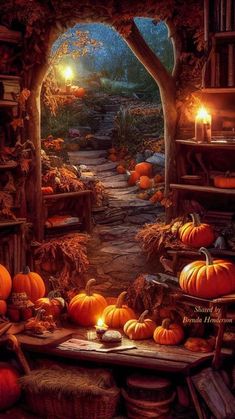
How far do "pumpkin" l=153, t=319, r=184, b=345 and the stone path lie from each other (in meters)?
0.92

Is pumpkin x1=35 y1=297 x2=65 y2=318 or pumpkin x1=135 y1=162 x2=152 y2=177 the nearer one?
pumpkin x1=35 y1=297 x2=65 y2=318

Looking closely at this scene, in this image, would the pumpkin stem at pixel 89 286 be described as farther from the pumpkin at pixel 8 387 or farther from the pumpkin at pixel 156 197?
the pumpkin at pixel 156 197

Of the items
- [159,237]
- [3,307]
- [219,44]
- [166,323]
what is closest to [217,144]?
[219,44]

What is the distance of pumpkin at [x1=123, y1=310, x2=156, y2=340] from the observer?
18.9 feet

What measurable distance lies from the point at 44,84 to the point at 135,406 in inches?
155

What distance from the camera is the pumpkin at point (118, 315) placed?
19.7 ft

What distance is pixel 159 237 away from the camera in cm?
652

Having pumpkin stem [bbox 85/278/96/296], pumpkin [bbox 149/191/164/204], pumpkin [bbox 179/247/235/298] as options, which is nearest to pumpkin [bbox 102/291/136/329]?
pumpkin stem [bbox 85/278/96/296]

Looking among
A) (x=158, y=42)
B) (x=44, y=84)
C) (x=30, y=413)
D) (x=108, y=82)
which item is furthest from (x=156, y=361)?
(x=158, y=42)

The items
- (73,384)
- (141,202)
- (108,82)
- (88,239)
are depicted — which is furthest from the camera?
(108,82)

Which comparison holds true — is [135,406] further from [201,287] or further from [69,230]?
[69,230]

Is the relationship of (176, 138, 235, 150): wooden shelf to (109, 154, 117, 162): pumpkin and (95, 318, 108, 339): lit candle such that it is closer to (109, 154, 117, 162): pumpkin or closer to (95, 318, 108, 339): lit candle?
(95, 318, 108, 339): lit candle

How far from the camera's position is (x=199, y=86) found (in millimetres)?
6410

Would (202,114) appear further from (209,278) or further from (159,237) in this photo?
(209,278)
